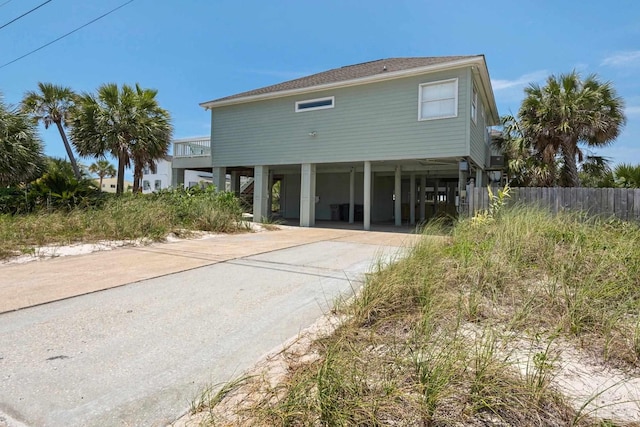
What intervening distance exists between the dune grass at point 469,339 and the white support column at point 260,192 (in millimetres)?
11319

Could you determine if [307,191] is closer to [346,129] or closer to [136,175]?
[346,129]

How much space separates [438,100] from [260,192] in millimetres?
8090

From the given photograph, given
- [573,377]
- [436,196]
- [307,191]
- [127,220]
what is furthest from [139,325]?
[436,196]

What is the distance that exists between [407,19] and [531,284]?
9.31 meters

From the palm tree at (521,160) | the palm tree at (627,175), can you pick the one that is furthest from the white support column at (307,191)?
the palm tree at (627,175)

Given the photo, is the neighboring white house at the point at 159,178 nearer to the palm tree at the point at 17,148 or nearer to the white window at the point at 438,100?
the palm tree at the point at 17,148

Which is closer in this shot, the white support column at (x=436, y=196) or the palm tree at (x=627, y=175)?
the palm tree at (x=627, y=175)

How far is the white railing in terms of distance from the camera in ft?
56.7

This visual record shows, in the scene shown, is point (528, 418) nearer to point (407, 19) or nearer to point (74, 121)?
point (407, 19)

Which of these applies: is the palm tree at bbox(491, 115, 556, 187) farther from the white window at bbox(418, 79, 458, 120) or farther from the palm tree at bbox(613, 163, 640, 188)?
the white window at bbox(418, 79, 458, 120)

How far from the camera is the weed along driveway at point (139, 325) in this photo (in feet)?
7.08

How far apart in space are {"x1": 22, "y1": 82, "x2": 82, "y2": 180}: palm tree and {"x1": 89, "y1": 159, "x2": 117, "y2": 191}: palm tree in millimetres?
26883

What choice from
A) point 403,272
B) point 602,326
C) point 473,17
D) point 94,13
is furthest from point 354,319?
point 94,13

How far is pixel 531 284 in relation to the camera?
357 centimetres
